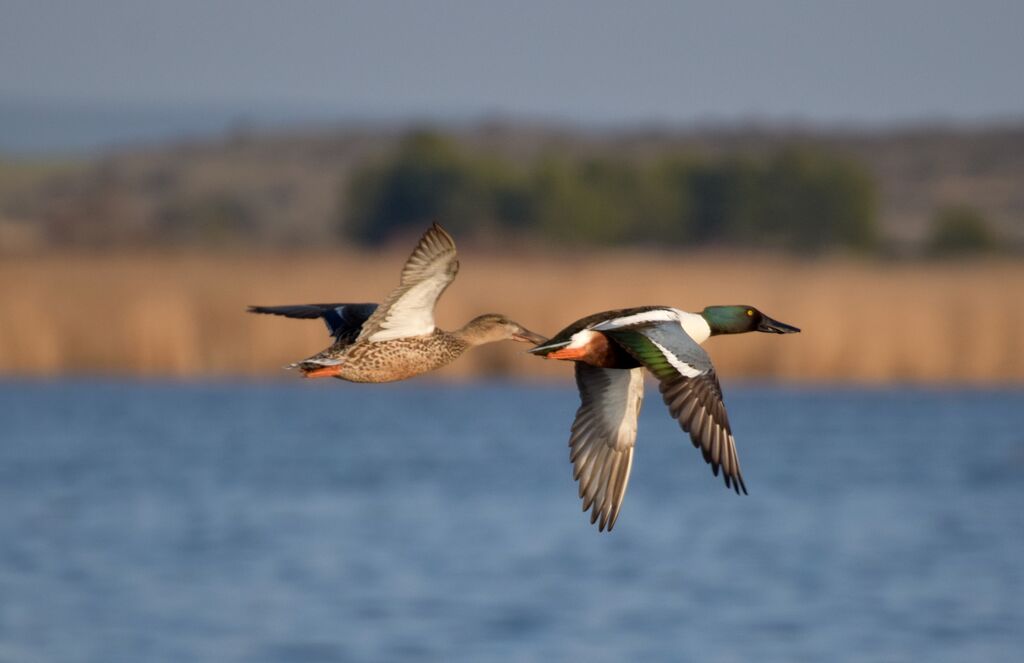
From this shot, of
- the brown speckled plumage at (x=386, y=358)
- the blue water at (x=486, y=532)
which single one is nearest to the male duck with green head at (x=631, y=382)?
the brown speckled plumage at (x=386, y=358)

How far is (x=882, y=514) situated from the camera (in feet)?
61.2

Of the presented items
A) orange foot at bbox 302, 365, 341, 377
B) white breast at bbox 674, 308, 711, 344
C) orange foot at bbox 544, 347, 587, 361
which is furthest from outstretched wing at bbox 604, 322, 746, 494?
orange foot at bbox 302, 365, 341, 377

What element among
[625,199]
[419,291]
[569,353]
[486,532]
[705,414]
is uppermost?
[625,199]

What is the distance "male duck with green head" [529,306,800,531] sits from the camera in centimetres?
643

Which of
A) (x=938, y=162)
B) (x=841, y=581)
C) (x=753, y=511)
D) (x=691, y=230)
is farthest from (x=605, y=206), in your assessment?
(x=938, y=162)

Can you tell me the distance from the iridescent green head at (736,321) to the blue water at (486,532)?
6015 millimetres

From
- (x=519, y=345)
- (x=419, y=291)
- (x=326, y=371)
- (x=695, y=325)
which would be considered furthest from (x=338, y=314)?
(x=519, y=345)

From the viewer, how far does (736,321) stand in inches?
290

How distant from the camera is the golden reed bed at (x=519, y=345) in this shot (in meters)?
19.7

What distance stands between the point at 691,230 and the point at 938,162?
4948 centimetres

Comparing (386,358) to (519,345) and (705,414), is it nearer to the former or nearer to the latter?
(705,414)

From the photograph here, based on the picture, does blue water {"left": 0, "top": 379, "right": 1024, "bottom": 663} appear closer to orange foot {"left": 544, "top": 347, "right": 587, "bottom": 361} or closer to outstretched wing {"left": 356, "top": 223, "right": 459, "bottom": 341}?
outstretched wing {"left": 356, "top": 223, "right": 459, "bottom": 341}

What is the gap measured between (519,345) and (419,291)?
14.3m

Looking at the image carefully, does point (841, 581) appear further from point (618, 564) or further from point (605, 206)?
point (605, 206)
